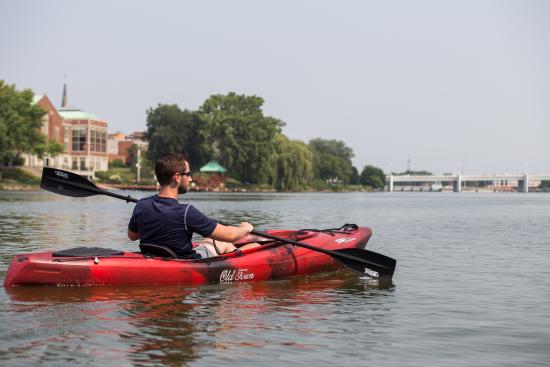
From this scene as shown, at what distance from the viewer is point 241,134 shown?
9644 cm

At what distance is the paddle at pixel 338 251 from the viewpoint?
34.9ft

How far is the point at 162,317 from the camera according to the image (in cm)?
765

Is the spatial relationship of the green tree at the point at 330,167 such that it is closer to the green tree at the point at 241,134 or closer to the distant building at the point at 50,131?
the green tree at the point at 241,134

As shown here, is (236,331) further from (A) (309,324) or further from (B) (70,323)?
(B) (70,323)

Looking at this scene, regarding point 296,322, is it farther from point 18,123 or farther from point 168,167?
point 18,123

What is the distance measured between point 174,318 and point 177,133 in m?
93.4

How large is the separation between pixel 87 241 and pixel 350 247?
26.3ft

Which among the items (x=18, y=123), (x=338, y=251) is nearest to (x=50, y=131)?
(x=18, y=123)

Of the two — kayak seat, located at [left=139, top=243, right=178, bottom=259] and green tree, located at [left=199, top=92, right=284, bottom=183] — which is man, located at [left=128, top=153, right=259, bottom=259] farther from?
green tree, located at [left=199, top=92, right=284, bottom=183]

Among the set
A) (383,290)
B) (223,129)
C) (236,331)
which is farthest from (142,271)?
(223,129)

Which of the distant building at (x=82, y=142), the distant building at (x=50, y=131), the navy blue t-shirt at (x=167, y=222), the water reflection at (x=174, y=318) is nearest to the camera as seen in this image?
the water reflection at (x=174, y=318)

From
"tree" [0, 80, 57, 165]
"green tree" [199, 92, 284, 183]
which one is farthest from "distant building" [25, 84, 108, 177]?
"tree" [0, 80, 57, 165]

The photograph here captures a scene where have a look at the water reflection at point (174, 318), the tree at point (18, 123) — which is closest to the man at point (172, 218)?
the water reflection at point (174, 318)

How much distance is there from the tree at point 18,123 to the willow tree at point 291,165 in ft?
97.9
